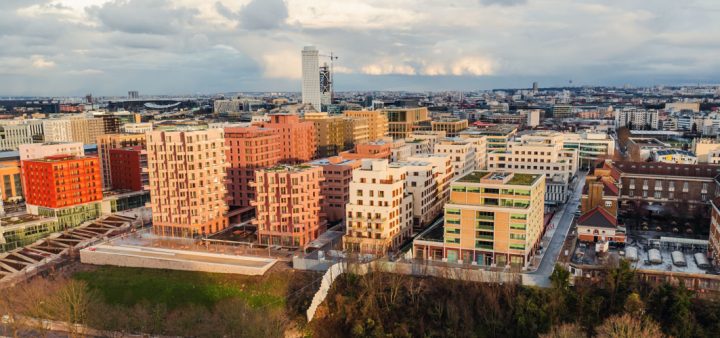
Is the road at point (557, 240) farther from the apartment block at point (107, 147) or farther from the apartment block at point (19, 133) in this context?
the apartment block at point (19, 133)

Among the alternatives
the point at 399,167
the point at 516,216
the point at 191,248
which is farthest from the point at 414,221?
the point at 191,248

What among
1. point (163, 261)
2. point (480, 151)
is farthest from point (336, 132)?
point (163, 261)

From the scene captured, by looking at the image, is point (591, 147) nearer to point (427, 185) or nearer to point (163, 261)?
point (427, 185)

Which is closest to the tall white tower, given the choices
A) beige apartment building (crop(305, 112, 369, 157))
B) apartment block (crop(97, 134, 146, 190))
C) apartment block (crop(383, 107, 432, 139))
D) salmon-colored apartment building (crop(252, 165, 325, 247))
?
apartment block (crop(383, 107, 432, 139))

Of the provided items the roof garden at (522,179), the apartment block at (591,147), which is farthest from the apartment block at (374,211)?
the apartment block at (591,147)

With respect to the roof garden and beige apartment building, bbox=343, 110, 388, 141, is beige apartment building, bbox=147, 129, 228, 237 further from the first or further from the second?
beige apartment building, bbox=343, 110, 388, 141

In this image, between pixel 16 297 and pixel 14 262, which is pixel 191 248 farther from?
pixel 14 262

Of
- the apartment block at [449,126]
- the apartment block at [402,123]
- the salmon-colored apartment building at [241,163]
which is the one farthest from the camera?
the apartment block at [402,123]
